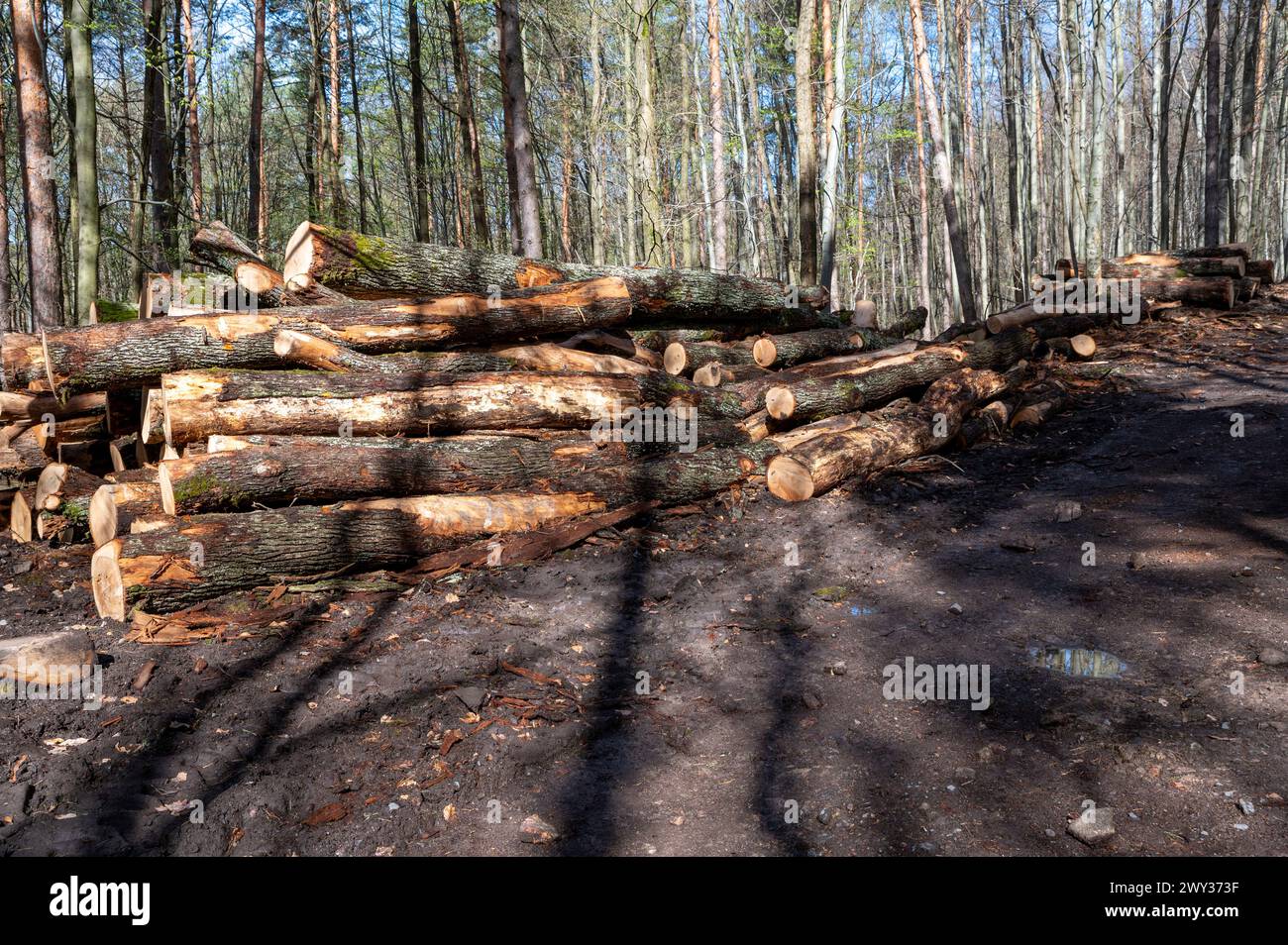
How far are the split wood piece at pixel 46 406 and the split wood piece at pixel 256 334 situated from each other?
0.23m

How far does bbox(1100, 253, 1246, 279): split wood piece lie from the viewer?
1180 cm

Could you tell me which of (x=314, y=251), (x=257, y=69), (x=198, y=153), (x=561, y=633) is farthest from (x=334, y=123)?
(x=561, y=633)

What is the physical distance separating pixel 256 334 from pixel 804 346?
635 cm

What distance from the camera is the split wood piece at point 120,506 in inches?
212

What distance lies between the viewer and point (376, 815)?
3.25 meters

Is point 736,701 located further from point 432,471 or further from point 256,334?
point 256,334

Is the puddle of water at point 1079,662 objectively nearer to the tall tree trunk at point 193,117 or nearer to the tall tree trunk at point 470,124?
the tall tree trunk at point 470,124

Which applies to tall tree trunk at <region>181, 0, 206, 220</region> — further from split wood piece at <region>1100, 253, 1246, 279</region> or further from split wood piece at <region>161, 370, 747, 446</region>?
split wood piece at <region>1100, 253, 1246, 279</region>

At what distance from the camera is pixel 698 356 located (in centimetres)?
Answer: 911

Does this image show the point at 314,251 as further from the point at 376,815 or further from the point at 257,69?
the point at 257,69

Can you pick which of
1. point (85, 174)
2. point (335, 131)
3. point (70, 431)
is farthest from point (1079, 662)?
point (335, 131)
